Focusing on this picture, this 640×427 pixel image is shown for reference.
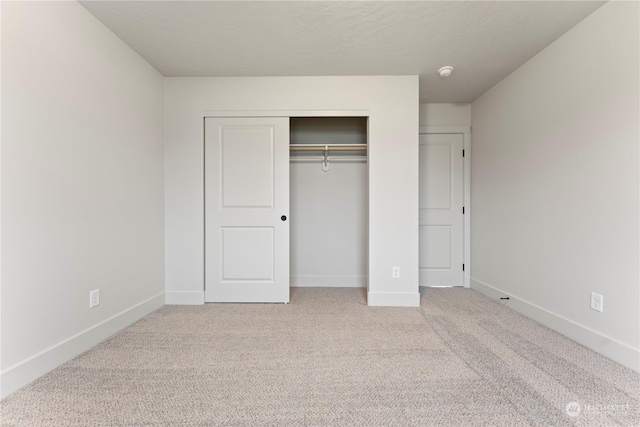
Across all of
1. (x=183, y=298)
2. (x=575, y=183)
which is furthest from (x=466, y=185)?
(x=183, y=298)

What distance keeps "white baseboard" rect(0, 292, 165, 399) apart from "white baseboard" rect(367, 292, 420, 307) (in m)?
2.12

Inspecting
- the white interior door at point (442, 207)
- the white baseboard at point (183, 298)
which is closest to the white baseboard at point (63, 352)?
the white baseboard at point (183, 298)

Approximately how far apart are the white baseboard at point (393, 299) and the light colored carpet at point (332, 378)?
0.35 m

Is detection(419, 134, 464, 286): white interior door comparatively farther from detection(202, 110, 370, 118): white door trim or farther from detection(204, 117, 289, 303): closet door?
detection(204, 117, 289, 303): closet door

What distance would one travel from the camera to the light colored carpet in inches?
50.3

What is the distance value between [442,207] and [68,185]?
11.8 ft

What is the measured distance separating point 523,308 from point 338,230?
6.57ft

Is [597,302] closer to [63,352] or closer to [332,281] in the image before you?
[332,281]

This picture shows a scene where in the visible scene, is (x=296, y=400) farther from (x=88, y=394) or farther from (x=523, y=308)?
(x=523, y=308)

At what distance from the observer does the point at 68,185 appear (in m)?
1.76

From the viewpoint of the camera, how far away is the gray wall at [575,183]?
170 cm

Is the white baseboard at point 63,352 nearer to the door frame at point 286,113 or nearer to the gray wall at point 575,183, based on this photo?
the door frame at point 286,113

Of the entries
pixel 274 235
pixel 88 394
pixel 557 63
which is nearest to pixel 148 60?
pixel 274 235

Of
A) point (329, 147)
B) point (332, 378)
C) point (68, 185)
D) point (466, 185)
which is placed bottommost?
point (332, 378)
